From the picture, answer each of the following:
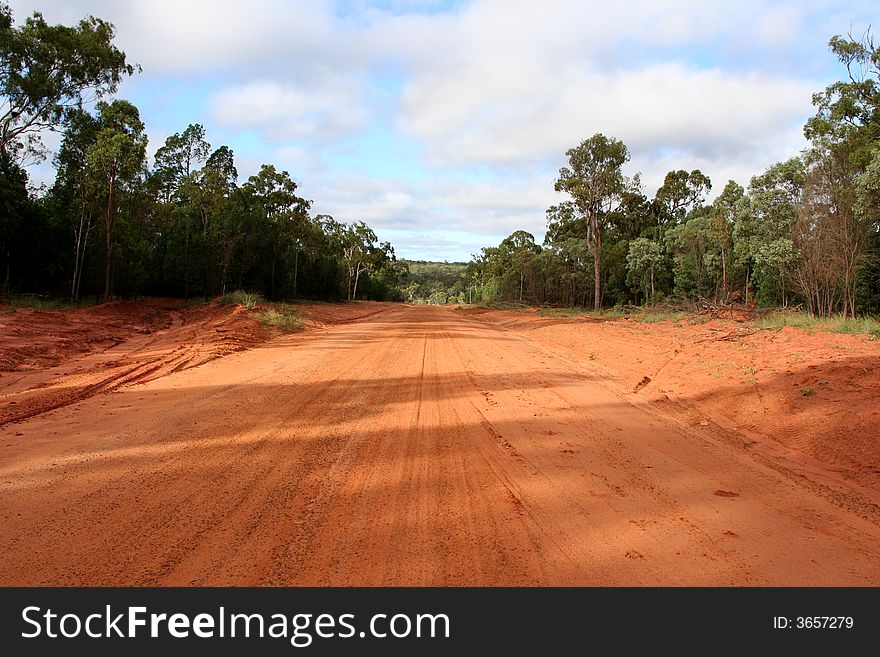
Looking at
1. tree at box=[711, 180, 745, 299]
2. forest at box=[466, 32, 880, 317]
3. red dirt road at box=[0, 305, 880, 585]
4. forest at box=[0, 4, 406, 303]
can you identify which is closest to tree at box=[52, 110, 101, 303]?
forest at box=[0, 4, 406, 303]

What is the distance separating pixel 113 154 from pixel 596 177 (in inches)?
1051

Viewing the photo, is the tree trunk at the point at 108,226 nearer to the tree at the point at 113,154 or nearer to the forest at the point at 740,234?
the tree at the point at 113,154

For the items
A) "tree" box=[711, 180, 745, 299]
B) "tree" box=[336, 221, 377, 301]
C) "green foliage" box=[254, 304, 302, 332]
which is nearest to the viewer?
"green foliage" box=[254, 304, 302, 332]

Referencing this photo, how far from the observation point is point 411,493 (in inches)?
151

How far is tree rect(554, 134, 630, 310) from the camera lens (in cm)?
3291

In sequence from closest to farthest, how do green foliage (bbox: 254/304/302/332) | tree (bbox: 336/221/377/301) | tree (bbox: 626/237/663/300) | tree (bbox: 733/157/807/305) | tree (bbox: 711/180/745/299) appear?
green foliage (bbox: 254/304/302/332)
tree (bbox: 733/157/807/305)
tree (bbox: 711/180/745/299)
tree (bbox: 626/237/663/300)
tree (bbox: 336/221/377/301)

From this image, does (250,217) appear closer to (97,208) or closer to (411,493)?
(97,208)

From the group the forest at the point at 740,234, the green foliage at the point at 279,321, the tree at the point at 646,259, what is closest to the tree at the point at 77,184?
the green foliage at the point at 279,321

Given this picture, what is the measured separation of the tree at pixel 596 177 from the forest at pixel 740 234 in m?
0.06

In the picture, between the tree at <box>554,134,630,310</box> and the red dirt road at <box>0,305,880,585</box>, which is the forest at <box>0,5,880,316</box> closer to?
the tree at <box>554,134,630,310</box>

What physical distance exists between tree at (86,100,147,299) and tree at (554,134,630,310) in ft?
79.8

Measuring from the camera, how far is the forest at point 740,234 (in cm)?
1967

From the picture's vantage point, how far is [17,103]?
71.8 ft

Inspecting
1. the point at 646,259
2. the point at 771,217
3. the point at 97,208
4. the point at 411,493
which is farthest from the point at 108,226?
the point at 646,259
